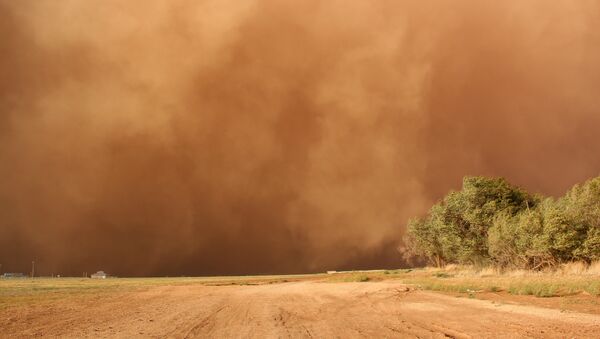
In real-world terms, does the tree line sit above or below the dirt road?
above

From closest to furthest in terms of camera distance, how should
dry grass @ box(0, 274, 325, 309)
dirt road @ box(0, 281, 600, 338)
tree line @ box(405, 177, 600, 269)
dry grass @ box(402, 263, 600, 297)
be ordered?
dirt road @ box(0, 281, 600, 338)
dry grass @ box(402, 263, 600, 297)
dry grass @ box(0, 274, 325, 309)
tree line @ box(405, 177, 600, 269)

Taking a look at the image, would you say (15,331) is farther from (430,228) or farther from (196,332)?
(430,228)

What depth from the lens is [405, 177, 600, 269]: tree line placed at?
141 ft

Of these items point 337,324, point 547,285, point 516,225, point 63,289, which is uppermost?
point 516,225

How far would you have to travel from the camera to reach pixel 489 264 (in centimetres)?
5916

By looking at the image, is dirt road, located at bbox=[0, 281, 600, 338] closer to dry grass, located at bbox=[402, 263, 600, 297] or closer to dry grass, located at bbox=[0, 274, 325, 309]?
dry grass, located at bbox=[402, 263, 600, 297]

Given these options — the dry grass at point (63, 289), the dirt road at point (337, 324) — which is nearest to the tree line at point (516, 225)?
the dirt road at point (337, 324)

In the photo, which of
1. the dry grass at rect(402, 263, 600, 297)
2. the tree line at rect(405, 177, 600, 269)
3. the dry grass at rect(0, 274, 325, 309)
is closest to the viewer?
the dry grass at rect(402, 263, 600, 297)

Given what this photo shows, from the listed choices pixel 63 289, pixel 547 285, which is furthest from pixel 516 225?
pixel 63 289

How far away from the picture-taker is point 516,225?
4994 cm

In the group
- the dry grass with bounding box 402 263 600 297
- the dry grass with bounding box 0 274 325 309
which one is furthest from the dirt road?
the dry grass with bounding box 0 274 325 309

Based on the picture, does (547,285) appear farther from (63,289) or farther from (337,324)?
(63,289)

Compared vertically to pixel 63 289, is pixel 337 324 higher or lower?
lower

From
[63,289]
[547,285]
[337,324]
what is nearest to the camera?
[337,324]
